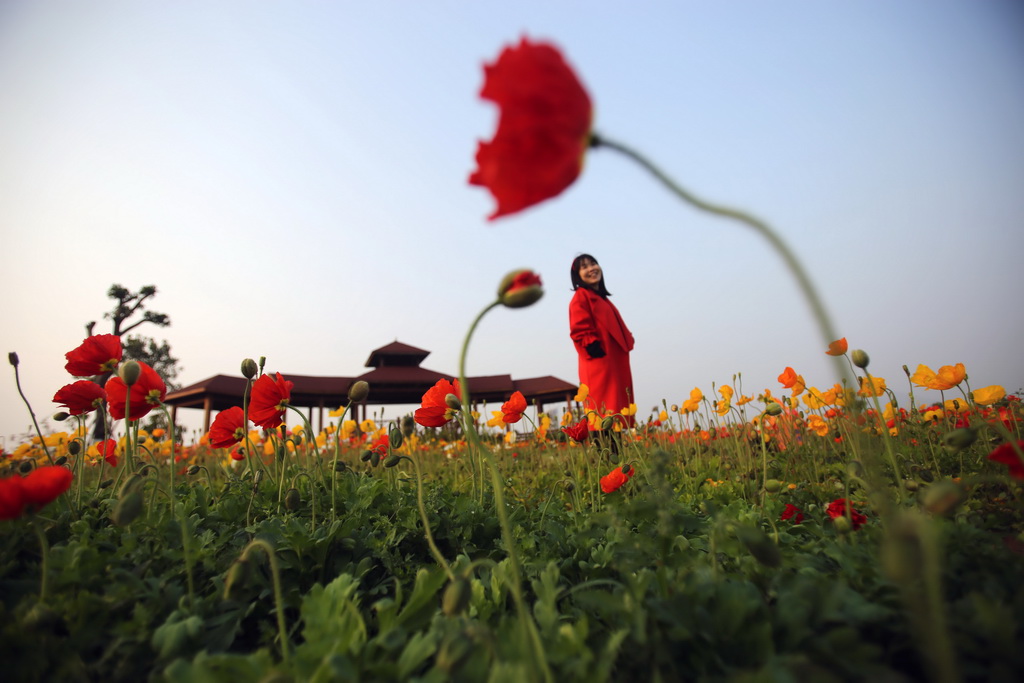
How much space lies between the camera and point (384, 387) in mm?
14266

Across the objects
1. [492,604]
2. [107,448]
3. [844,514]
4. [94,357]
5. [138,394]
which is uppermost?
[94,357]

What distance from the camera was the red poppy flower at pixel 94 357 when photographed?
1.64 meters

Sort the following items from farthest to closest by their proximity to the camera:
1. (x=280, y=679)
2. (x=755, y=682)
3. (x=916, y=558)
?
(x=280, y=679)
(x=755, y=682)
(x=916, y=558)

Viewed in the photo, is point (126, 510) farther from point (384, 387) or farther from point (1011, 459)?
point (384, 387)

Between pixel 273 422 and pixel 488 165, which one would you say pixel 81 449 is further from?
pixel 488 165

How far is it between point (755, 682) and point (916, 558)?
27 centimetres

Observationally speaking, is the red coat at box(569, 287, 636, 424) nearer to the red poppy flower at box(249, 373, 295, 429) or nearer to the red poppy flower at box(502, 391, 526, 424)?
the red poppy flower at box(502, 391, 526, 424)

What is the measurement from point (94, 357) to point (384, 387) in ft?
42.1

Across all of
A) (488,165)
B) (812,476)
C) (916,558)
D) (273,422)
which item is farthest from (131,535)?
(812,476)

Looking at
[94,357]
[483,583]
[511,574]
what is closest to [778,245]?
[511,574]

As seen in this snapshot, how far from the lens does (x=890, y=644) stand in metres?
0.82

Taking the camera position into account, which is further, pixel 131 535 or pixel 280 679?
pixel 131 535

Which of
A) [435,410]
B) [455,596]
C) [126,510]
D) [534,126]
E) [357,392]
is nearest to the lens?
[534,126]

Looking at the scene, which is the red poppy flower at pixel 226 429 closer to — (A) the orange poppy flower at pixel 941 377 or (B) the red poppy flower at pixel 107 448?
(B) the red poppy flower at pixel 107 448
